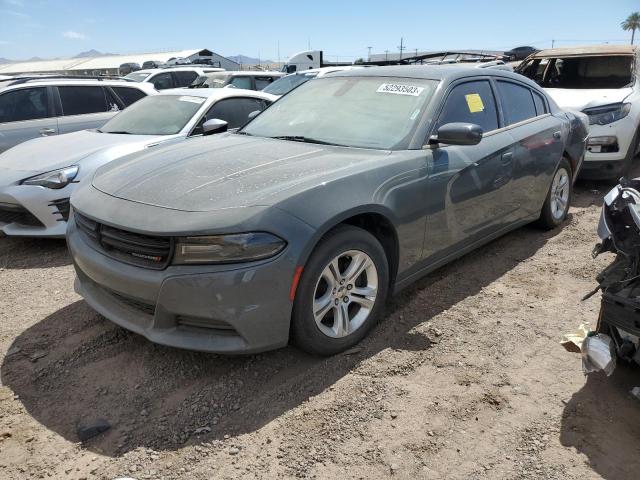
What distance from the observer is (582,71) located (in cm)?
793

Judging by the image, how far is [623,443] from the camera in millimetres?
2305

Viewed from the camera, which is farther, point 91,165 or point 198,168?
point 91,165

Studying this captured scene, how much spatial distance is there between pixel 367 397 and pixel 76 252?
5.90 ft

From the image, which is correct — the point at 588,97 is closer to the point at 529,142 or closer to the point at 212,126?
the point at 529,142

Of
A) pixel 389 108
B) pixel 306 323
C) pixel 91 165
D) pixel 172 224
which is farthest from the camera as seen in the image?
pixel 91 165

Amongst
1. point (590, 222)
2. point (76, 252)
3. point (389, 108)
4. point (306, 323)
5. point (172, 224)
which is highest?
point (389, 108)

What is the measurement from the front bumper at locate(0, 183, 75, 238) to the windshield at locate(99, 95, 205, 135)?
1272mm

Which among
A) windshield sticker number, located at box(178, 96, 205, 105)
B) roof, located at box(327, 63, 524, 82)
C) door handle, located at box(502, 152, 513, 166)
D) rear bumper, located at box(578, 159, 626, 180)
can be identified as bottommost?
rear bumper, located at box(578, 159, 626, 180)

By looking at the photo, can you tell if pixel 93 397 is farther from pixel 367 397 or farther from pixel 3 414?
pixel 367 397

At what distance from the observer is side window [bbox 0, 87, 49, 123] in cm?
673

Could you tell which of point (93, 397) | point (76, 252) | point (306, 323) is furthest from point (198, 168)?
point (93, 397)

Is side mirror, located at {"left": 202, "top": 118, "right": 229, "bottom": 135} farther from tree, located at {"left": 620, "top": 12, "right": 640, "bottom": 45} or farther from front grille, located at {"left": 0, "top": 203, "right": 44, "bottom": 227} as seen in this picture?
tree, located at {"left": 620, "top": 12, "right": 640, "bottom": 45}

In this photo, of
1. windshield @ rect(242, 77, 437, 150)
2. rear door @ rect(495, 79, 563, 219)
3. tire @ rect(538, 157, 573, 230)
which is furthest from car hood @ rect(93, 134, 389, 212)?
tire @ rect(538, 157, 573, 230)

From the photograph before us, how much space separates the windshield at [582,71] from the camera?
750cm
